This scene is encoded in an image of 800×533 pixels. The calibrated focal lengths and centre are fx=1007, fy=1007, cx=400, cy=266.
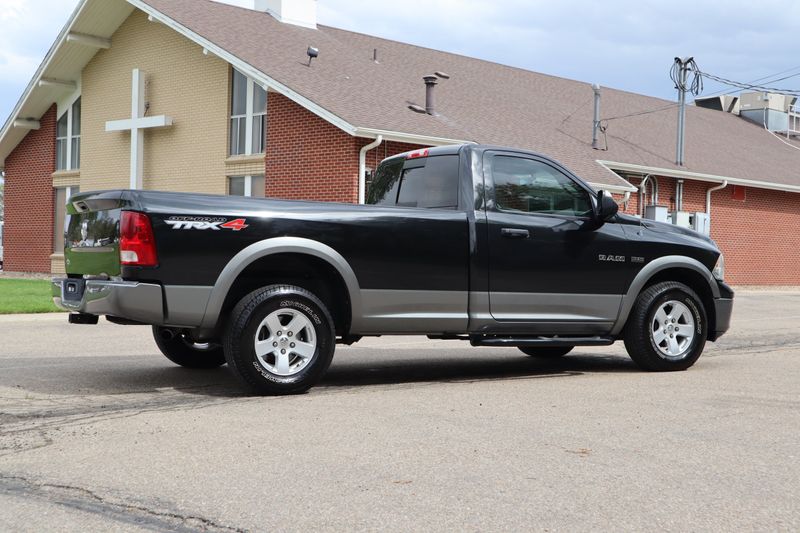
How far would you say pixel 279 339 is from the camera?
24.5ft

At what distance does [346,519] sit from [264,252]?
346cm

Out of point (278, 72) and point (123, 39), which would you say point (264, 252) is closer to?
point (278, 72)

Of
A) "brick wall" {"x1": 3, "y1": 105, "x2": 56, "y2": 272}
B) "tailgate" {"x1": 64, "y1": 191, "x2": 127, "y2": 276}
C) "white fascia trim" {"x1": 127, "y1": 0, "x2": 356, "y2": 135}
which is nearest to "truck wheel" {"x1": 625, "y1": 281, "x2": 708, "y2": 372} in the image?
"tailgate" {"x1": 64, "y1": 191, "x2": 127, "y2": 276}

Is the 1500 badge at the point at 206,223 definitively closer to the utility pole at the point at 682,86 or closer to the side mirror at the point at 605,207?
the side mirror at the point at 605,207

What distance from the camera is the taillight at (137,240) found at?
23.4 feet

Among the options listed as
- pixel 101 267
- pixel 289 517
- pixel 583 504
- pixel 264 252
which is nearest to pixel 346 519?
pixel 289 517

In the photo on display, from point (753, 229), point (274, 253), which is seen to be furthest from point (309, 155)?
point (753, 229)

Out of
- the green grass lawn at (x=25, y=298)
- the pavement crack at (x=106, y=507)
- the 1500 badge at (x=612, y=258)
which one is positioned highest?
the 1500 badge at (x=612, y=258)

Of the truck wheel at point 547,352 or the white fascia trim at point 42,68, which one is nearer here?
the truck wheel at point 547,352

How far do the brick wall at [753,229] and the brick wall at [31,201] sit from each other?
1775cm

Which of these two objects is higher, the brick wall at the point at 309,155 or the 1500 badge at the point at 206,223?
the brick wall at the point at 309,155

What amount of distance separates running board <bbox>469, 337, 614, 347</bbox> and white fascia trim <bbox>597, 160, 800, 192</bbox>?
17.6 meters

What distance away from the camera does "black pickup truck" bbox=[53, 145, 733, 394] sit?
7.29 metres

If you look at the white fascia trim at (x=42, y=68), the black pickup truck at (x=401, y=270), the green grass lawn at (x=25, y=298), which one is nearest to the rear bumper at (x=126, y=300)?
the black pickup truck at (x=401, y=270)
